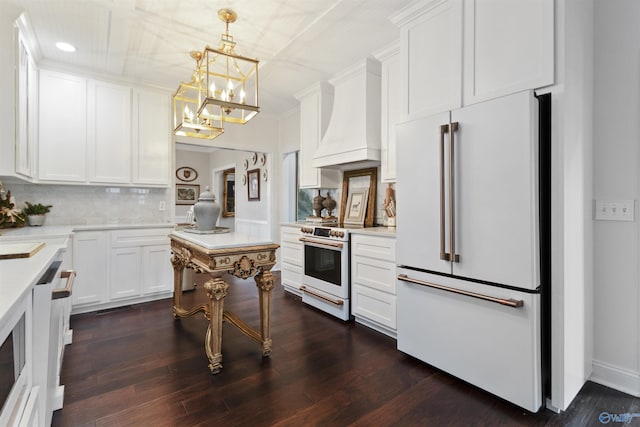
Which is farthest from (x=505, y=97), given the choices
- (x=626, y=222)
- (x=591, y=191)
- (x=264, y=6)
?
(x=264, y=6)

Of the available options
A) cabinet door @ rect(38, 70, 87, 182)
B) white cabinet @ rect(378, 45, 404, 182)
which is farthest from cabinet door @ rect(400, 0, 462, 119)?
cabinet door @ rect(38, 70, 87, 182)

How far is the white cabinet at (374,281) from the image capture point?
2.72m

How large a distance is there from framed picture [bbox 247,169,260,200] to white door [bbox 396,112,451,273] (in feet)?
12.9

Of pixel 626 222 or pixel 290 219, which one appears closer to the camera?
pixel 626 222

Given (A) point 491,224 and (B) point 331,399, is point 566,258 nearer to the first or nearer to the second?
(A) point 491,224

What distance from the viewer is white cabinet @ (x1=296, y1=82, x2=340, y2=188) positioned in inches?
158

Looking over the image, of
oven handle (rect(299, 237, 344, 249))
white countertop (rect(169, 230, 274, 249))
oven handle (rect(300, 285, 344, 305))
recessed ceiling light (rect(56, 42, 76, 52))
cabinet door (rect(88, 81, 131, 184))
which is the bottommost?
oven handle (rect(300, 285, 344, 305))

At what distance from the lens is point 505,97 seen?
182cm

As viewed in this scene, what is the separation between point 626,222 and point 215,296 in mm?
2653

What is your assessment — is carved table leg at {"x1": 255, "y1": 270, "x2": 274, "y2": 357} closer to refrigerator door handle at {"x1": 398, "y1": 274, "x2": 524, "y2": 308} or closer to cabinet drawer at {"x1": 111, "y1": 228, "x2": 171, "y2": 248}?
refrigerator door handle at {"x1": 398, "y1": 274, "x2": 524, "y2": 308}

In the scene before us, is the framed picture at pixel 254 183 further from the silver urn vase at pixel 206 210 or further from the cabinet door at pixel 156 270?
the silver urn vase at pixel 206 210

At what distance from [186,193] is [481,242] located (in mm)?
7676

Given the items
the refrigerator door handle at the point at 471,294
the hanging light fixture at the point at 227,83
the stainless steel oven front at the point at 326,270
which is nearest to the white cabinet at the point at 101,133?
the hanging light fixture at the point at 227,83

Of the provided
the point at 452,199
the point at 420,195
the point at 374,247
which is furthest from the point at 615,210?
the point at 374,247
